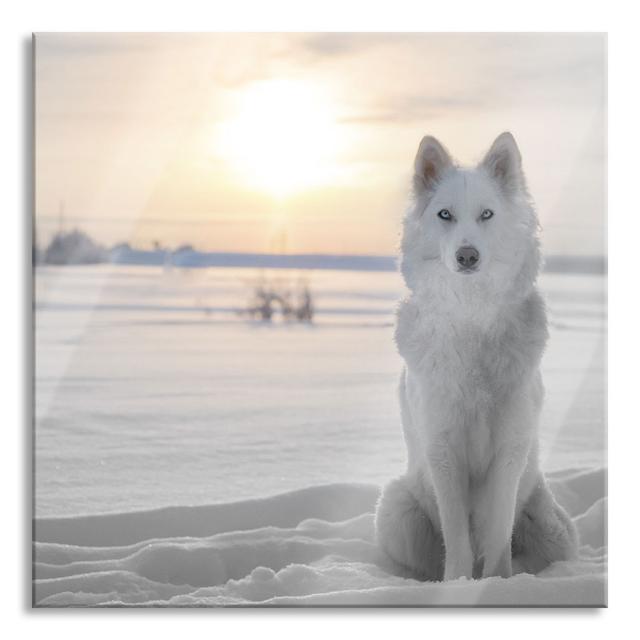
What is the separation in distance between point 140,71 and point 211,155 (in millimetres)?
364

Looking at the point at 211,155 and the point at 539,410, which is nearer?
the point at 539,410

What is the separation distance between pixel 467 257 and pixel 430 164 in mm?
333

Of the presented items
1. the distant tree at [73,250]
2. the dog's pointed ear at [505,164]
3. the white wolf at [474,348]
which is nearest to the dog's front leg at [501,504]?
the white wolf at [474,348]

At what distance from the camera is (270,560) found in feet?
10.6

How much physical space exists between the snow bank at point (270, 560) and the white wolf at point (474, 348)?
186 mm

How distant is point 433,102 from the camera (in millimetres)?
3287

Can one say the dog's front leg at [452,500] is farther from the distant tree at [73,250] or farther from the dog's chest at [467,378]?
the distant tree at [73,250]

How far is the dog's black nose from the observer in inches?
109

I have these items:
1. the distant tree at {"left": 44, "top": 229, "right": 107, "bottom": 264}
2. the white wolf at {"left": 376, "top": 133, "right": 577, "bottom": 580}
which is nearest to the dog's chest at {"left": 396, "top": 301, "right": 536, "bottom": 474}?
the white wolf at {"left": 376, "top": 133, "right": 577, "bottom": 580}

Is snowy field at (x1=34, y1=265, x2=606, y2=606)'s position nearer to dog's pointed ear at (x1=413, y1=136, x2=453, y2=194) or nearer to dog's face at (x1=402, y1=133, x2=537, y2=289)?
dog's face at (x1=402, y1=133, x2=537, y2=289)

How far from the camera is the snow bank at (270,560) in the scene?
10.1 feet

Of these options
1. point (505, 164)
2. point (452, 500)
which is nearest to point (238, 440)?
point (452, 500)
